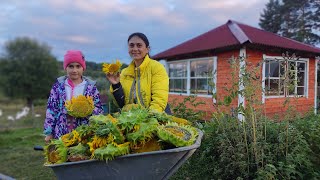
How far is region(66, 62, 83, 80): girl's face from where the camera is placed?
2906mm

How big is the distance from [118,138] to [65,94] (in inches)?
57.2

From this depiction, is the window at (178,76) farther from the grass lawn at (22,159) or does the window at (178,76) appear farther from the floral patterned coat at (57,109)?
the floral patterned coat at (57,109)

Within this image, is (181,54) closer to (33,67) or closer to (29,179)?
(29,179)

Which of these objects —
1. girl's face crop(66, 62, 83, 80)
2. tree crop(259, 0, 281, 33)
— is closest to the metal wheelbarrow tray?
girl's face crop(66, 62, 83, 80)

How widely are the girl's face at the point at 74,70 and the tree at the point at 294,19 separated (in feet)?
108

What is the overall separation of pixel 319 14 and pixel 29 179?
124 ft

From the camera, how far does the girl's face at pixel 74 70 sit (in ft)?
9.53

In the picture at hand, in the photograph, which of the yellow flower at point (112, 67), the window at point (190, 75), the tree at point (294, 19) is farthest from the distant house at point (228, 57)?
the tree at point (294, 19)

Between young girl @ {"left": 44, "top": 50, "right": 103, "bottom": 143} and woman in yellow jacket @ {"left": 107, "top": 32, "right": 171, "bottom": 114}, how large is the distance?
43cm

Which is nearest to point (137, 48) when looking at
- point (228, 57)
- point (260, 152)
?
point (260, 152)

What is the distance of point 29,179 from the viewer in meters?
4.94

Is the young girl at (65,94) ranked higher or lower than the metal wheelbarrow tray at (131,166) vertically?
higher

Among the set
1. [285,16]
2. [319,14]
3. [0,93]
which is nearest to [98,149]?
[0,93]

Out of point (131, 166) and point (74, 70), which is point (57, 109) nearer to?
point (74, 70)
